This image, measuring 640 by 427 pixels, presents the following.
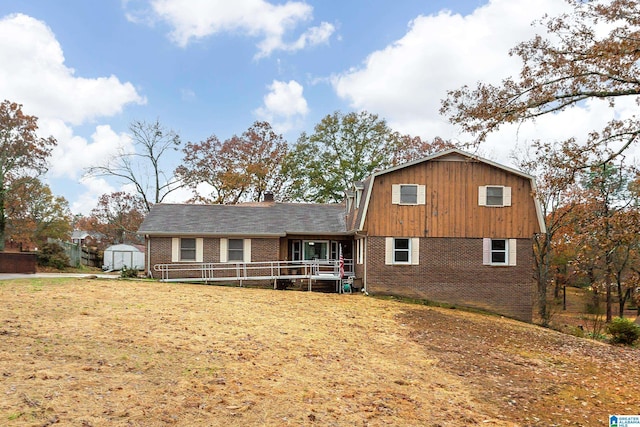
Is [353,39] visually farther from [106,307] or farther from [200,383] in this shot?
[200,383]

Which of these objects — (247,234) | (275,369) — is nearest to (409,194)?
(247,234)

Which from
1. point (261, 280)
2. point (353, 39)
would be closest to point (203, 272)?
point (261, 280)

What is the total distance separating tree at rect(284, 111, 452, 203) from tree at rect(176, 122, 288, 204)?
1632 millimetres

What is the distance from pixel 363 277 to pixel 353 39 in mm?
10513

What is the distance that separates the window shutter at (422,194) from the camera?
21062mm

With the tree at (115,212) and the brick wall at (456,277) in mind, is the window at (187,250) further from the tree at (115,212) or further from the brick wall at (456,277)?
the tree at (115,212)

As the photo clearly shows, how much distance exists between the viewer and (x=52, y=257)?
33.0 m

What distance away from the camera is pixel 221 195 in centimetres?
4069

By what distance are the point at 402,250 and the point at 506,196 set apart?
17.8 ft

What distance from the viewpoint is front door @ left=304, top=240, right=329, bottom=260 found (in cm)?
2538

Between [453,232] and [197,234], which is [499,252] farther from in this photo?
[197,234]

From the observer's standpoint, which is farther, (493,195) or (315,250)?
(315,250)

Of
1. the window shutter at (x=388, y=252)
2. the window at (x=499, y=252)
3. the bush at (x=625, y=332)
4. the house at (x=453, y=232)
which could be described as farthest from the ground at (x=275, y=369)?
the window at (x=499, y=252)

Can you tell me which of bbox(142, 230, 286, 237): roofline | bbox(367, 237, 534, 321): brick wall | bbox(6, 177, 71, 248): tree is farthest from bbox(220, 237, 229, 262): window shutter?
bbox(6, 177, 71, 248): tree
